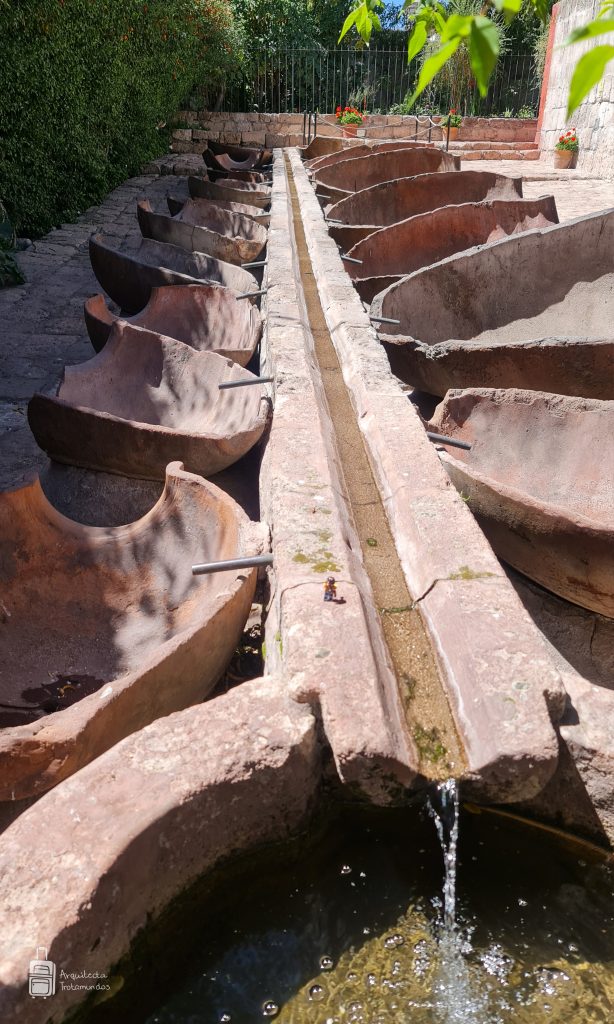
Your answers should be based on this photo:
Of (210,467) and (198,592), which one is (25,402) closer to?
(210,467)

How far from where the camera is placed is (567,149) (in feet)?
59.5

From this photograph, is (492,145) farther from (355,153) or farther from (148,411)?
(148,411)

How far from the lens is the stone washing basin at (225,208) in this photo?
1069 centimetres

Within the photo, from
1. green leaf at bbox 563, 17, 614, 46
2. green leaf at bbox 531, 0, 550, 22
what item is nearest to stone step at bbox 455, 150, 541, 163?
green leaf at bbox 531, 0, 550, 22

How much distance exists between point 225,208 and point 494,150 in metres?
13.0

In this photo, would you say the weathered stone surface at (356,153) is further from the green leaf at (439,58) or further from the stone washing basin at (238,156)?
the green leaf at (439,58)

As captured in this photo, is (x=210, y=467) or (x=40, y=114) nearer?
(x=210, y=467)

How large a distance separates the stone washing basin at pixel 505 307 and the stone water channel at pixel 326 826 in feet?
6.99

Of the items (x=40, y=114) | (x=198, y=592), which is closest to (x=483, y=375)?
(x=198, y=592)

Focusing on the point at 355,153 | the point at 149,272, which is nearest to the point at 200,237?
the point at 149,272

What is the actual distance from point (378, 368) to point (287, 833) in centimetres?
305

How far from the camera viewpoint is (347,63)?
26.1 meters

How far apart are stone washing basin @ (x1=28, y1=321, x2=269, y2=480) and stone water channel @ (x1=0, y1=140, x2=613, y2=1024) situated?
123 cm

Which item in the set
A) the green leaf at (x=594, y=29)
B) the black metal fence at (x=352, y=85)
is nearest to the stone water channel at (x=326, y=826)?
the green leaf at (x=594, y=29)
